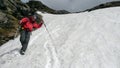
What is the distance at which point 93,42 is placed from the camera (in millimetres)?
22609

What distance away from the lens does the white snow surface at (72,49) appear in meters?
18.0

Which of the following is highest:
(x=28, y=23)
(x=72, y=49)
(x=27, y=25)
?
(x=28, y=23)

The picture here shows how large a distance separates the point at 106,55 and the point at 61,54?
342 centimetres

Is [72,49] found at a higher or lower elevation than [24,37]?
lower

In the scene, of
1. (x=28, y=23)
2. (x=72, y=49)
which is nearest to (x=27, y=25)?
(x=28, y=23)

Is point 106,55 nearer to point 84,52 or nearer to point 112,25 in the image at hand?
point 84,52

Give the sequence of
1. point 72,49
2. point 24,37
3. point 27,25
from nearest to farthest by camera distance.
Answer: point 27,25 → point 24,37 → point 72,49

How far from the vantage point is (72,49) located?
21219mm

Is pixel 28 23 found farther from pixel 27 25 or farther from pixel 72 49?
pixel 72 49

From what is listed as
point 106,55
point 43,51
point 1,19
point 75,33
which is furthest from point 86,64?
point 1,19

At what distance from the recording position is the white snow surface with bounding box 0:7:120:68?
18.0 m

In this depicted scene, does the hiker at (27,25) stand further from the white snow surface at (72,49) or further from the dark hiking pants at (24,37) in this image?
the white snow surface at (72,49)

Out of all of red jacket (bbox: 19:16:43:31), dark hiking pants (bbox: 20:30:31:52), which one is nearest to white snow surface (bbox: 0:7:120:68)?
dark hiking pants (bbox: 20:30:31:52)

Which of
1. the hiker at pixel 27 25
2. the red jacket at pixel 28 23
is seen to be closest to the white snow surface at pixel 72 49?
the hiker at pixel 27 25
